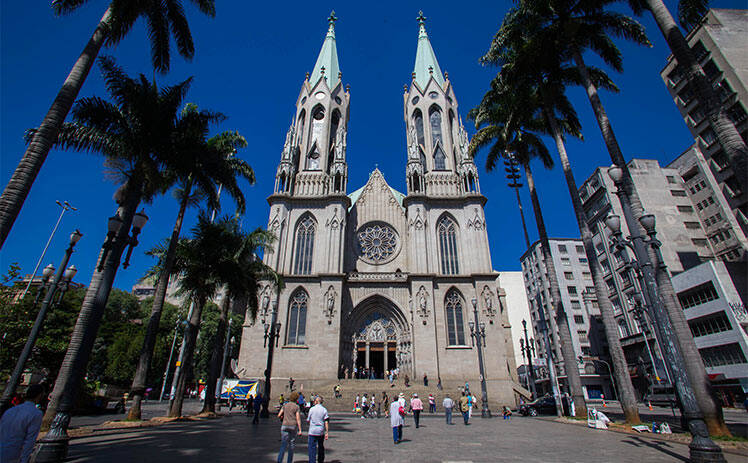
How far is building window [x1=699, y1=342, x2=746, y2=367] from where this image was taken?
25.0 meters

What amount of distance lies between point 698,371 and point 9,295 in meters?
29.6

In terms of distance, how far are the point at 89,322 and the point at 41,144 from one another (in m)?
4.76

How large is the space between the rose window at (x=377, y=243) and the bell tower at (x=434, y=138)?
4.83 m

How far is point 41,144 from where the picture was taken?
305 inches

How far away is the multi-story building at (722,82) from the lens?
1009 inches

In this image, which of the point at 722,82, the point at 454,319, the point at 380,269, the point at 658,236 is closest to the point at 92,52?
the point at 380,269

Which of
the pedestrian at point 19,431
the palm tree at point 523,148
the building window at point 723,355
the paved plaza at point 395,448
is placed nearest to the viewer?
the pedestrian at point 19,431

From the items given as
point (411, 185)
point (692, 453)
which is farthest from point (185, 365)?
point (411, 185)

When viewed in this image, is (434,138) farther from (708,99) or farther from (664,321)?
(664,321)

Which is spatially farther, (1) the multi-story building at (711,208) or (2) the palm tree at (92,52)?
(1) the multi-story building at (711,208)

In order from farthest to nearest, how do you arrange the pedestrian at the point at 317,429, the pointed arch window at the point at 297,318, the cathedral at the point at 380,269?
the pointed arch window at the point at 297,318 < the cathedral at the point at 380,269 < the pedestrian at the point at 317,429

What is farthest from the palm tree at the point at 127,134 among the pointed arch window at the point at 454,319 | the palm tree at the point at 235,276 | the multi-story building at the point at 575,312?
the multi-story building at the point at 575,312

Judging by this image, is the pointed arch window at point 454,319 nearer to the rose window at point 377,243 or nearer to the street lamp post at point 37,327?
the rose window at point 377,243

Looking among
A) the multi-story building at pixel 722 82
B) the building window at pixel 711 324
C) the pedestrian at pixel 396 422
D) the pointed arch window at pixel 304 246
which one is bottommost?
the pedestrian at pixel 396 422
